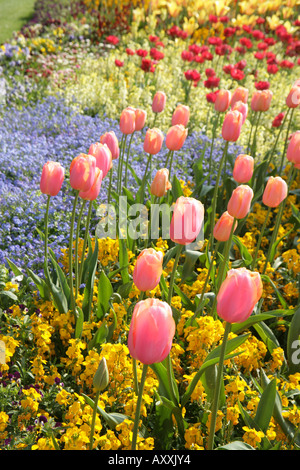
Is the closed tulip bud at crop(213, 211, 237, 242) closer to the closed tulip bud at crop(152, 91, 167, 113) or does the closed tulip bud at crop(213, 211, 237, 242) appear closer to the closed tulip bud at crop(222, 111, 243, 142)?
the closed tulip bud at crop(222, 111, 243, 142)

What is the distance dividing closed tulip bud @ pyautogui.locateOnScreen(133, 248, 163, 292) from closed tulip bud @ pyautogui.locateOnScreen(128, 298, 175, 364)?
0.24 meters

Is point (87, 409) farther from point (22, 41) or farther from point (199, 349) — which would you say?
point (22, 41)

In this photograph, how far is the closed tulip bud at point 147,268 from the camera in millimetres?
1482

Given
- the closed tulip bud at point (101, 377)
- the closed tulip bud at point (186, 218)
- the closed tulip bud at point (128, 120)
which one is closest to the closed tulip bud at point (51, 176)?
the closed tulip bud at point (186, 218)

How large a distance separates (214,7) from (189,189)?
21.2 ft

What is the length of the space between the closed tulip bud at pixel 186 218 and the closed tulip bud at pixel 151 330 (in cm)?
50

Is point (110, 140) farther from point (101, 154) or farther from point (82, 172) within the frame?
point (82, 172)

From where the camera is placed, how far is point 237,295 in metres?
1.33

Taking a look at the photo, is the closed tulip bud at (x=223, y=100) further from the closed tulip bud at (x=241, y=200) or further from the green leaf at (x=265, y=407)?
the green leaf at (x=265, y=407)

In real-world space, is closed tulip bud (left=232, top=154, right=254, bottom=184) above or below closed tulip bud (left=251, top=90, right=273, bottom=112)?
below

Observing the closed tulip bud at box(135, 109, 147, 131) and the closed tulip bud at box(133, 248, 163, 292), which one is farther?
the closed tulip bud at box(135, 109, 147, 131)

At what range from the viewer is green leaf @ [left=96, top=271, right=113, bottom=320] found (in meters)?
2.32

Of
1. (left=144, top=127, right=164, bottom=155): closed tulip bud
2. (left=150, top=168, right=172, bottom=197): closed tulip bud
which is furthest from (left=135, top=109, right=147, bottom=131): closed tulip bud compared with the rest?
(left=150, top=168, right=172, bottom=197): closed tulip bud
